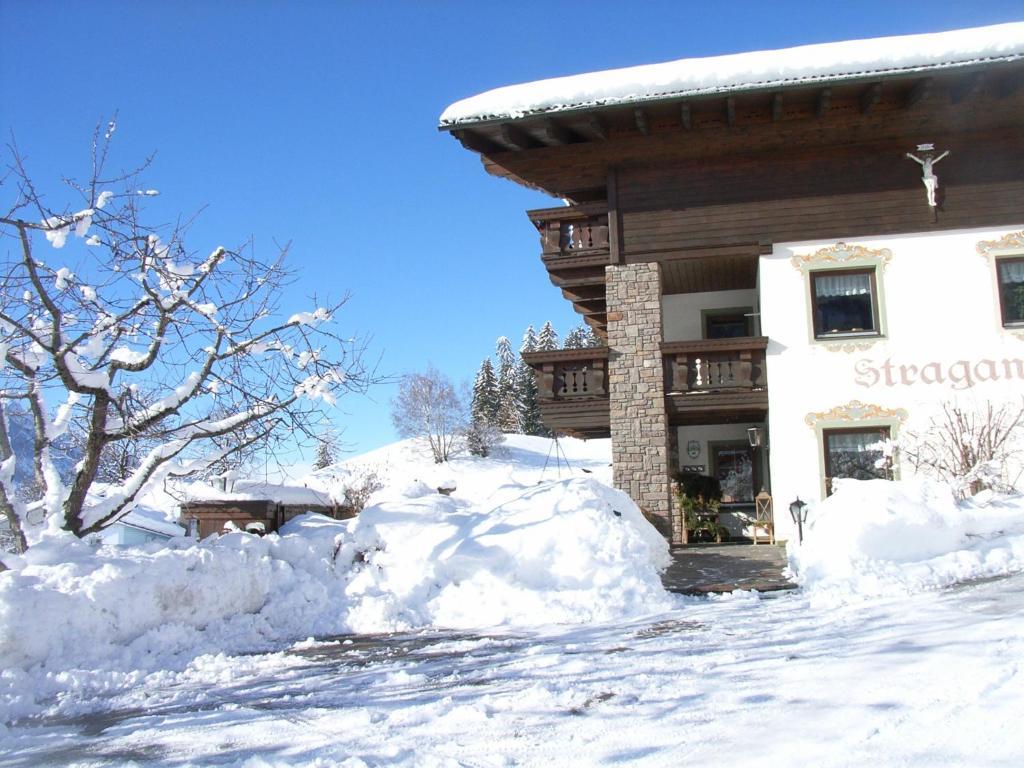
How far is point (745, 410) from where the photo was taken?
16094mm

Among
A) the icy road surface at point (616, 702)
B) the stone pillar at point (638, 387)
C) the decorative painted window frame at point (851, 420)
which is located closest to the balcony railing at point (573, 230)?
the stone pillar at point (638, 387)

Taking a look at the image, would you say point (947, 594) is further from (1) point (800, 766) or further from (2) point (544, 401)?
(2) point (544, 401)

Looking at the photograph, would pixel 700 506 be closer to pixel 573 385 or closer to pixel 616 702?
pixel 573 385

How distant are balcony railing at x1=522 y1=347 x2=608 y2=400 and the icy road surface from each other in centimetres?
805

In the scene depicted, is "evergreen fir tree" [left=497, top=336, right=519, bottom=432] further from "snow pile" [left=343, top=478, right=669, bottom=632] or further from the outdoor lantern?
"snow pile" [left=343, top=478, right=669, bottom=632]

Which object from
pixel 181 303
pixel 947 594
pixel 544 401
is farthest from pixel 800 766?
pixel 544 401

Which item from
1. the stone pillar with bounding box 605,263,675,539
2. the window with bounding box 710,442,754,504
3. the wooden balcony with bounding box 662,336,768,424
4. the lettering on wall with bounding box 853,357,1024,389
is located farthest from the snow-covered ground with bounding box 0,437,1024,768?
the window with bounding box 710,442,754,504

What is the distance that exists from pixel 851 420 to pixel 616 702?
431 inches

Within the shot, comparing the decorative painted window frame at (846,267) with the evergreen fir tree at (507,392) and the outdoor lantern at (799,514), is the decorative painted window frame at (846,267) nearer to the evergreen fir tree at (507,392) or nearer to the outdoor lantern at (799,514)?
the outdoor lantern at (799,514)

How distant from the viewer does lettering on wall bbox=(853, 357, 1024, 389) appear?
14734 millimetres

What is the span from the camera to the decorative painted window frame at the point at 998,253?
14.9 meters

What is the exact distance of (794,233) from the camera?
15.6 metres

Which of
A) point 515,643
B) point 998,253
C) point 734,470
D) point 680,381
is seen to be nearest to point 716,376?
point 680,381

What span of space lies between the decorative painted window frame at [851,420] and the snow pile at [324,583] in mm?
4042
